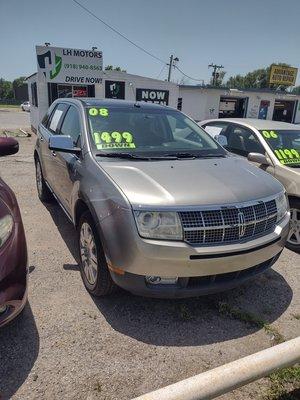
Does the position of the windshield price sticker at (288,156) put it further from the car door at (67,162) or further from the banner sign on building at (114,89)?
the banner sign on building at (114,89)

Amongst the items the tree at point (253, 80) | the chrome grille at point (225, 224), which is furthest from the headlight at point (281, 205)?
the tree at point (253, 80)

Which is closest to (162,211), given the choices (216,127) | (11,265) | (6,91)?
(11,265)

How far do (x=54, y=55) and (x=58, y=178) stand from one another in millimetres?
13249

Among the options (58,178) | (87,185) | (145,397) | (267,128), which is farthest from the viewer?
(267,128)

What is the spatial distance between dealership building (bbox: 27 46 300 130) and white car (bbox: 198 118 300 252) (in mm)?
11916

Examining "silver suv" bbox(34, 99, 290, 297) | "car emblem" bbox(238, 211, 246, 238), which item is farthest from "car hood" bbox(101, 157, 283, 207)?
"car emblem" bbox(238, 211, 246, 238)

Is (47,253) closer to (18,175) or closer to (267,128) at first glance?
(267,128)

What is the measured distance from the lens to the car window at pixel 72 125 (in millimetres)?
3987

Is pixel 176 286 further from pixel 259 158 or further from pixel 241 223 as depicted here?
pixel 259 158

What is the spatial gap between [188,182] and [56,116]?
9.61 feet

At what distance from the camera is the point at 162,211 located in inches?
103

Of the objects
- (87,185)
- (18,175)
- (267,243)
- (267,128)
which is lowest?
(18,175)

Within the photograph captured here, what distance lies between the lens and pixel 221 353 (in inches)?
107

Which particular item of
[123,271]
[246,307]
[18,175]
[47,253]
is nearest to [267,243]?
[246,307]
